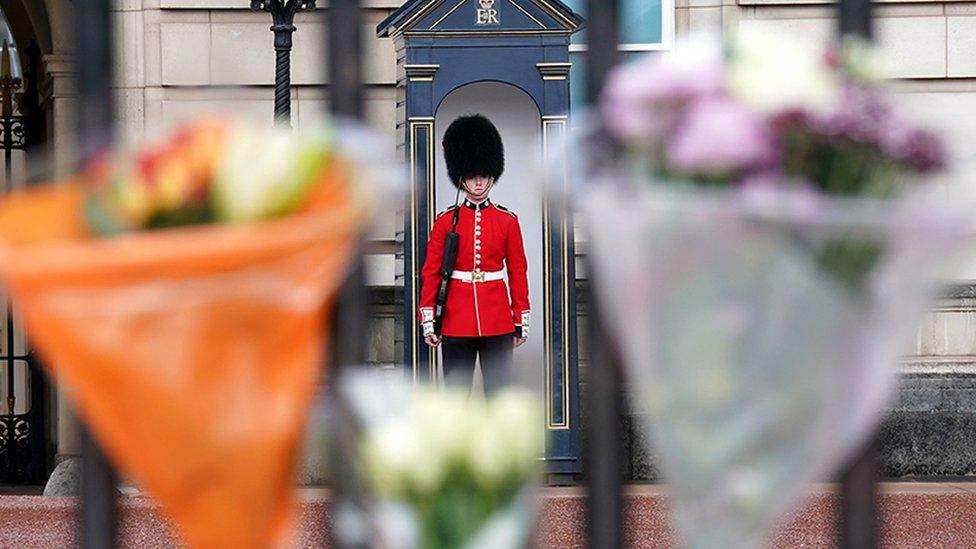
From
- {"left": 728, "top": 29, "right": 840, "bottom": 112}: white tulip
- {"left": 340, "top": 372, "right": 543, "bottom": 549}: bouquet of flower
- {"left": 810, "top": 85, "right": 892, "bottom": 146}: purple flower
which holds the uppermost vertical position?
{"left": 728, "top": 29, "right": 840, "bottom": 112}: white tulip

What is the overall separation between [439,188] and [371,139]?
24.1ft

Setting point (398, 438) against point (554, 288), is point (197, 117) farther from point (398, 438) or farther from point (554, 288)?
point (554, 288)

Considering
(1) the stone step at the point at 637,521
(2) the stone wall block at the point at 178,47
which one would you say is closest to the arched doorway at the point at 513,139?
(2) the stone wall block at the point at 178,47

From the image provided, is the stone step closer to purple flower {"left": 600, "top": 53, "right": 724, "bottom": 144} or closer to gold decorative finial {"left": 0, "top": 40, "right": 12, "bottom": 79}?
gold decorative finial {"left": 0, "top": 40, "right": 12, "bottom": 79}

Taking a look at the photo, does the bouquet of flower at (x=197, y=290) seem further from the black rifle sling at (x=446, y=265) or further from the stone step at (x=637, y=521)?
the black rifle sling at (x=446, y=265)

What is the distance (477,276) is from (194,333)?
6.96 meters

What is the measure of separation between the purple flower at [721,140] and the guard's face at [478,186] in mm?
7003

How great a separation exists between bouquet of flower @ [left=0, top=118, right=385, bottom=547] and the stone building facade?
7451 mm

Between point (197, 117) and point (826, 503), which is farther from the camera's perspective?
point (826, 503)

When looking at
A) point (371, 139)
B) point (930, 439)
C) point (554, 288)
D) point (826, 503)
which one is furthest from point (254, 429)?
point (930, 439)

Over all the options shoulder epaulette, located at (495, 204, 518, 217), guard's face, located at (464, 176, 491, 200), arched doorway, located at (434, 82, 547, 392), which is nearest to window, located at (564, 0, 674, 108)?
arched doorway, located at (434, 82, 547, 392)

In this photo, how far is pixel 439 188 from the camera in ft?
27.8

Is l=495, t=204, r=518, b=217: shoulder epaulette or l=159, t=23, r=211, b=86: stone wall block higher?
l=159, t=23, r=211, b=86: stone wall block

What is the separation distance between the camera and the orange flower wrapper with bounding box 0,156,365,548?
105cm
